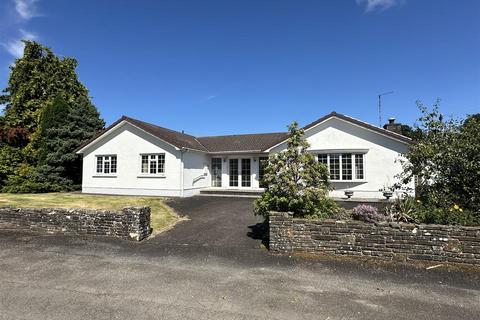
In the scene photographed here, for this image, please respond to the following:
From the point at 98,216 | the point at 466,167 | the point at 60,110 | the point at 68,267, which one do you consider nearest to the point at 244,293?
the point at 68,267

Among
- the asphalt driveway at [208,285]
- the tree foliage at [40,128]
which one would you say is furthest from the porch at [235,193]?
the tree foliage at [40,128]

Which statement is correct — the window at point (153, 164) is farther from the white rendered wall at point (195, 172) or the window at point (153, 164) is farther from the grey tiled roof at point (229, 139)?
the white rendered wall at point (195, 172)

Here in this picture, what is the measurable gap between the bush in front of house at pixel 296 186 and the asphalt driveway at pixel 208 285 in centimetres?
131

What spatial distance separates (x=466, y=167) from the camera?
23.7 ft

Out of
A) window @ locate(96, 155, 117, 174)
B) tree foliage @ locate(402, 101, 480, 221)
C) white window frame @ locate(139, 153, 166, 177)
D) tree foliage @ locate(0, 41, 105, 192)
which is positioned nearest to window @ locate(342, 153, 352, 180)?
tree foliage @ locate(402, 101, 480, 221)

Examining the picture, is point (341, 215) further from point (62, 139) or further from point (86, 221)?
point (62, 139)

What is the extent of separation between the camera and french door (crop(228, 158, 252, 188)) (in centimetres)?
2112

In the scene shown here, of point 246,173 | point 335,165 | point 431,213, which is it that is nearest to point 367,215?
point 431,213

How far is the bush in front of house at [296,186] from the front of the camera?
Result: 7480 mm

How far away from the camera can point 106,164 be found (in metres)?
20.8

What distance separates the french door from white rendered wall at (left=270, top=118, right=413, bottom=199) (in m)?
5.55

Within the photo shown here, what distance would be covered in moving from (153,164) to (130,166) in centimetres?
A: 181

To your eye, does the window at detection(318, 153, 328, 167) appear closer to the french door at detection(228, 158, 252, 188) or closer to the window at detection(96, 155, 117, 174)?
the french door at detection(228, 158, 252, 188)

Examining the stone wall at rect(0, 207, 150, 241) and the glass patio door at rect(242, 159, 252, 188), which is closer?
the stone wall at rect(0, 207, 150, 241)
